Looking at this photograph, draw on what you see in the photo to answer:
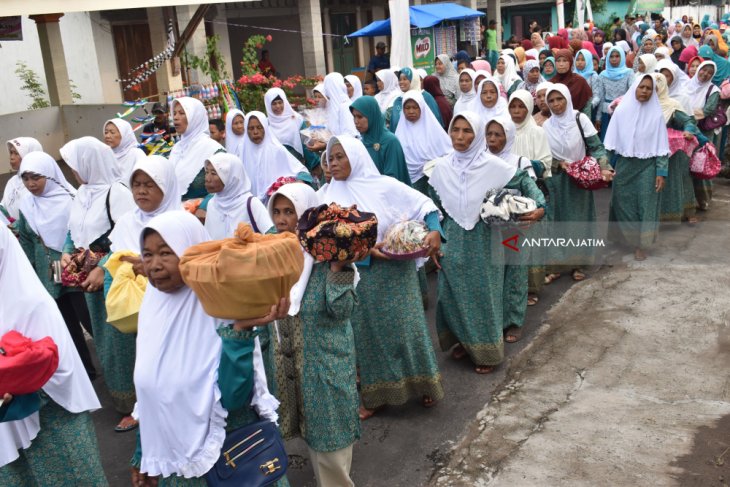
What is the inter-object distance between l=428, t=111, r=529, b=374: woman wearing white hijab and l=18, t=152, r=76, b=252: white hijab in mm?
2520

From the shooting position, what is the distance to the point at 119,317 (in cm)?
343

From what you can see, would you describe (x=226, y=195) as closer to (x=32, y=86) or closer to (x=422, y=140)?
(x=422, y=140)

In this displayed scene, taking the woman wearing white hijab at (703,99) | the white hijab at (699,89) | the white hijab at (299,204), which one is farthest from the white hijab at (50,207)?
the white hijab at (699,89)

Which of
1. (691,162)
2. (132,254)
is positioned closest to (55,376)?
(132,254)

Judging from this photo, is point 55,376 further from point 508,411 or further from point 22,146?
point 22,146

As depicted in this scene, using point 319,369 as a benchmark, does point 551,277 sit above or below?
below

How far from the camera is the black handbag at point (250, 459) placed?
7.83ft

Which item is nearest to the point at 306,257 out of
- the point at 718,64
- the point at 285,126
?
the point at 285,126

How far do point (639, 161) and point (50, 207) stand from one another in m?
5.13

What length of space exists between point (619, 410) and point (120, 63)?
13.8m

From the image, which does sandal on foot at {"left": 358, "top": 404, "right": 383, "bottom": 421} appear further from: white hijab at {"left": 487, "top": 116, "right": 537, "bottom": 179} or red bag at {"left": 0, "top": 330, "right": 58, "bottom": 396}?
red bag at {"left": 0, "top": 330, "right": 58, "bottom": 396}

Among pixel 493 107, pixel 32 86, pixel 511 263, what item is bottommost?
pixel 511 263

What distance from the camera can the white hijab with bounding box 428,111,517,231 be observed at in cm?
466

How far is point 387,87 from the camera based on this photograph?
941cm
